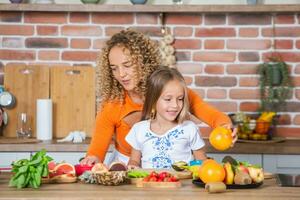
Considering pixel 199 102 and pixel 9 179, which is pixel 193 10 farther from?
pixel 9 179

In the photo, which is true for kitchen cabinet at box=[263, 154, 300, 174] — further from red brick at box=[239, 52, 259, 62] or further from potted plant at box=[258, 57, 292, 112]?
red brick at box=[239, 52, 259, 62]

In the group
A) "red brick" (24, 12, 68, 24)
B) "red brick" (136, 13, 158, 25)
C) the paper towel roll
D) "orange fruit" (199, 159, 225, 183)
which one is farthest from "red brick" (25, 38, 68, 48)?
"orange fruit" (199, 159, 225, 183)

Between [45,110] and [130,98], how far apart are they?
1067mm

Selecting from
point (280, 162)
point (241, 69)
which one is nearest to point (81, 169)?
point (280, 162)

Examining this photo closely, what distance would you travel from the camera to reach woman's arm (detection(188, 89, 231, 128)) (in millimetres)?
2910

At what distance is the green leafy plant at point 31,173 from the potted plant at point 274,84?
231cm

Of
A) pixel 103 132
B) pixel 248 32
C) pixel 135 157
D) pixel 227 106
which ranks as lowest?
pixel 135 157

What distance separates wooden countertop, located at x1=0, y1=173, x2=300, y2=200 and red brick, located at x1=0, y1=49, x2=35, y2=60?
7.10 ft

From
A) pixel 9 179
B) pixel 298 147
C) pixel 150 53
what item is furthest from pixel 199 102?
pixel 9 179

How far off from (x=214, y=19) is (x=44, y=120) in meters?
1.32

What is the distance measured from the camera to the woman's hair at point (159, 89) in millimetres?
2879

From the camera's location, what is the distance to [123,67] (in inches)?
119

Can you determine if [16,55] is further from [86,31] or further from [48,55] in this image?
[86,31]

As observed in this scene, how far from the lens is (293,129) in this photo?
165 inches
